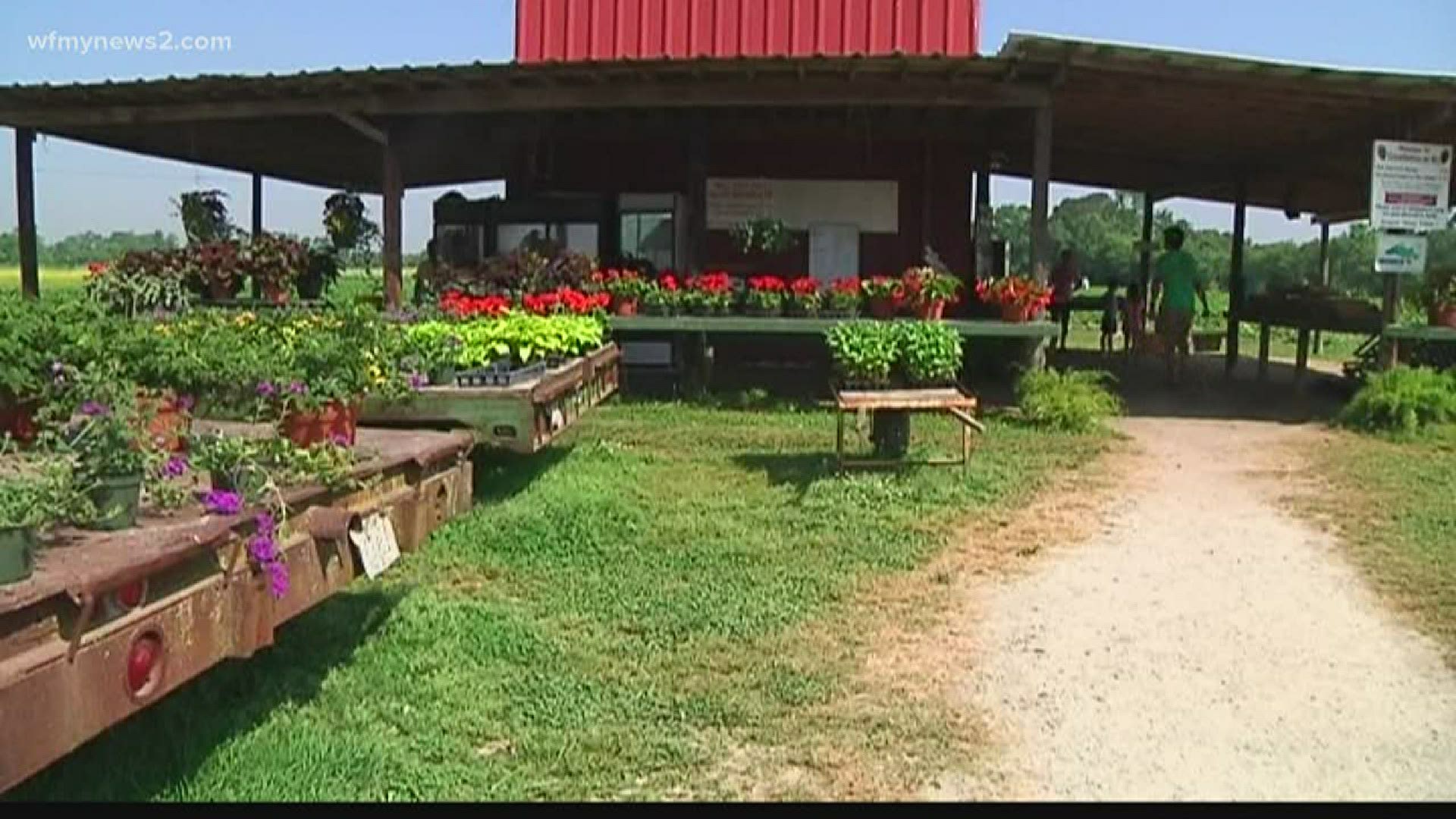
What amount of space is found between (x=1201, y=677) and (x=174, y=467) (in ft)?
12.6

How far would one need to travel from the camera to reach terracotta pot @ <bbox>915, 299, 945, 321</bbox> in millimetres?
12055

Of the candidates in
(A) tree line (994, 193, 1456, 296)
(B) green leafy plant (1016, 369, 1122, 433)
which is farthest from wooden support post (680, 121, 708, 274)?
(A) tree line (994, 193, 1456, 296)

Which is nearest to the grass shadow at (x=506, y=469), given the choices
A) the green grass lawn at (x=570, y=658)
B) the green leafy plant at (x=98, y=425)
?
the green grass lawn at (x=570, y=658)

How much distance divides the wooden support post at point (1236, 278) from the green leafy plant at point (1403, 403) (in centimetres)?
523

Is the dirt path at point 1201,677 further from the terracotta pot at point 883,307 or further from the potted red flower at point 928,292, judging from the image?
the terracotta pot at point 883,307

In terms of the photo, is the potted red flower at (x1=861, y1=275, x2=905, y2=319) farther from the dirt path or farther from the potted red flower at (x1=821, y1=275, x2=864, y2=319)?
the dirt path

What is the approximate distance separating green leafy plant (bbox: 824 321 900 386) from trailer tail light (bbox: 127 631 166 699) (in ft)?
21.5

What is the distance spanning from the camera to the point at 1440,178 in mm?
12203

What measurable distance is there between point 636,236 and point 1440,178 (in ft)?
29.5

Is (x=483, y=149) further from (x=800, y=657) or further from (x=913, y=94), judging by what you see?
(x=800, y=657)

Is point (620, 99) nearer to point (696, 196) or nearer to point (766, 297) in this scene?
point (696, 196)

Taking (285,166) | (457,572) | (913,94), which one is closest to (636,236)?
(913,94)

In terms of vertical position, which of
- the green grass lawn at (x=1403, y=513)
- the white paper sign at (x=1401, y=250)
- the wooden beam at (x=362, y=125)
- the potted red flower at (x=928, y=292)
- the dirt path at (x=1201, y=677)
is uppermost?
the wooden beam at (x=362, y=125)

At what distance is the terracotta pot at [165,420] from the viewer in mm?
3996
